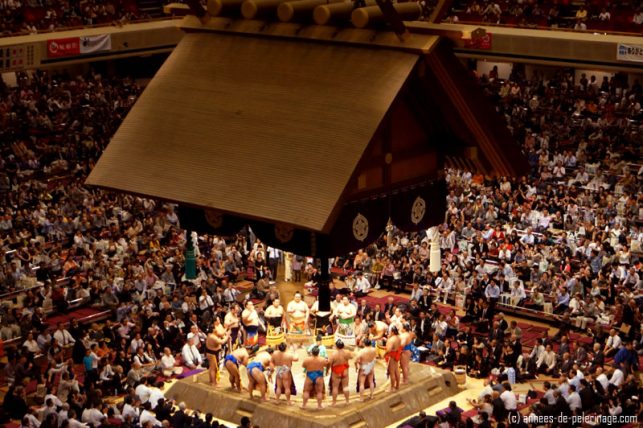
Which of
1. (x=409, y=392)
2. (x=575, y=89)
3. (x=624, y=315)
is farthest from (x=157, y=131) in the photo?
(x=575, y=89)

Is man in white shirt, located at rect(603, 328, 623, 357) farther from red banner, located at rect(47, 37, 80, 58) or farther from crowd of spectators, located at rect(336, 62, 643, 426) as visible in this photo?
red banner, located at rect(47, 37, 80, 58)

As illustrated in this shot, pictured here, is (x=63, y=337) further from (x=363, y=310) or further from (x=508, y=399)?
(x=508, y=399)

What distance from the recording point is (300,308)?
14.6 meters

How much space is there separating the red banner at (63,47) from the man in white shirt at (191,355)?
954 cm

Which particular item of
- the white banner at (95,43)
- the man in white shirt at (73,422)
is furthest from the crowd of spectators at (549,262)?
the white banner at (95,43)

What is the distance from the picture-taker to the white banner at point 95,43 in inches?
911

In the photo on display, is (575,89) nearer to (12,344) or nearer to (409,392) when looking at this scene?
(409,392)

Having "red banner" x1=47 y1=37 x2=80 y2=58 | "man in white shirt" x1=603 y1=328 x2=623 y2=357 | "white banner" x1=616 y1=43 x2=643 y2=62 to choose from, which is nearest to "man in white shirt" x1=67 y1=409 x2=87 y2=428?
"man in white shirt" x1=603 y1=328 x2=623 y2=357

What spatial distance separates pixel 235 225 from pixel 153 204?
26.5 feet

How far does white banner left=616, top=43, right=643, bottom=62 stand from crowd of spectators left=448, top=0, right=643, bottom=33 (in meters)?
0.72

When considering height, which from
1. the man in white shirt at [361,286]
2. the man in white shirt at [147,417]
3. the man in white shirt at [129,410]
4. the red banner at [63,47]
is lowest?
the man in white shirt at [147,417]

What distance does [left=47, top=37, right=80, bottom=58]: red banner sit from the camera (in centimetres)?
Answer: 2250

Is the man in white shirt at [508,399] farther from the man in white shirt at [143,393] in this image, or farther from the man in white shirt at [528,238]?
the man in white shirt at [528,238]

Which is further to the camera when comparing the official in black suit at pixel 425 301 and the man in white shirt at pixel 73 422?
the official in black suit at pixel 425 301
